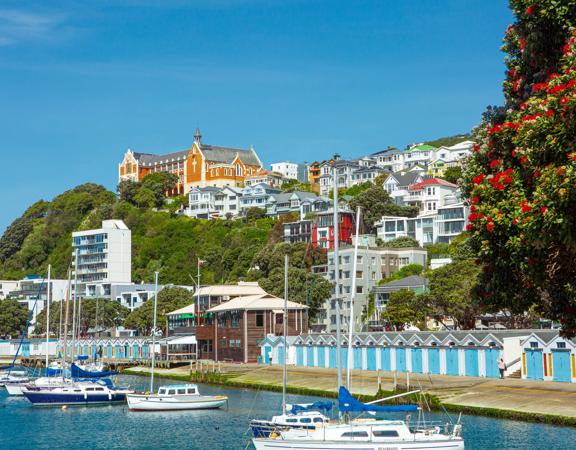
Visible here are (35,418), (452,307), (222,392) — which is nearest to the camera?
(35,418)

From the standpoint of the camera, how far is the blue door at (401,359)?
79.3m

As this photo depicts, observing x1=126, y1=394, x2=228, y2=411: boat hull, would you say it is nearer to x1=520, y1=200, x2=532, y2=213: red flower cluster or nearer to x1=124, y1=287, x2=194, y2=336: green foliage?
x1=520, y1=200, x2=532, y2=213: red flower cluster

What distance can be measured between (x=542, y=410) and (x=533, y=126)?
36.6 m

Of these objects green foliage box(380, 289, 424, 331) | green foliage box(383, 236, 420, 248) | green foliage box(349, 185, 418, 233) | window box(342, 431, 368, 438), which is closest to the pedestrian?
window box(342, 431, 368, 438)

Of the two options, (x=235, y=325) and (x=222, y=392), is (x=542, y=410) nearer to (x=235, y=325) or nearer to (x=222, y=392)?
(x=222, y=392)

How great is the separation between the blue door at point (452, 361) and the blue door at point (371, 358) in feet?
35.4

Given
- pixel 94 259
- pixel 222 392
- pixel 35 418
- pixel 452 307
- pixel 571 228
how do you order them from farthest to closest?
pixel 94 259 → pixel 452 307 → pixel 222 392 → pixel 35 418 → pixel 571 228

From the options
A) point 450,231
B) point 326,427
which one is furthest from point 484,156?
point 450,231

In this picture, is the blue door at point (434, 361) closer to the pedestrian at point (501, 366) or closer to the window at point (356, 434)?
the pedestrian at point (501, 366)

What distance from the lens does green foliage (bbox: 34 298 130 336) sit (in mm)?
159750

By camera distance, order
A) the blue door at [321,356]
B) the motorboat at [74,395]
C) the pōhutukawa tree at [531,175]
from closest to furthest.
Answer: the pōhutukawa tree at [531,175], the motorboat at [74,395], the blue door at [321,356]

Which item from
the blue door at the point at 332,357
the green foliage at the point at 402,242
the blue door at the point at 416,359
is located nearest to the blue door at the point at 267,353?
the blue door at the point at 332,357

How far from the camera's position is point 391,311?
104m

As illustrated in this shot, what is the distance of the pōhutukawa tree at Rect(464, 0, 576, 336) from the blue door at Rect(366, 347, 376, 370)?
58.0 metres
